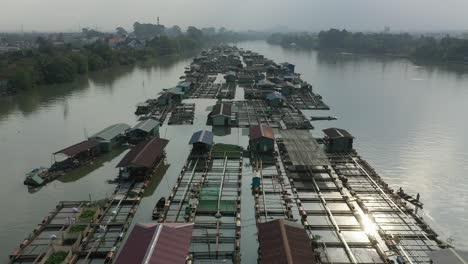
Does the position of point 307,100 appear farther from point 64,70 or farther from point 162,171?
point 64,70

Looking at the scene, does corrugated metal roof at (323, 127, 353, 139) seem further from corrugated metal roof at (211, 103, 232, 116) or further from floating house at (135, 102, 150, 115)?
floating house at (135, 102, 150, 115)

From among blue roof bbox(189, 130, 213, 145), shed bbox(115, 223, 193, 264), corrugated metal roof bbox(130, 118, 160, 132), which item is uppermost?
corrugated metal roof bbox(130, 118, 160, 132)

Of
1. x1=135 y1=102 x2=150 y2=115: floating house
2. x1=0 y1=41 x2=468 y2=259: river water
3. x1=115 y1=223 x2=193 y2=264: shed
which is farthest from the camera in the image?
x1=135 y1=102 x2=150 y2=115: floating house

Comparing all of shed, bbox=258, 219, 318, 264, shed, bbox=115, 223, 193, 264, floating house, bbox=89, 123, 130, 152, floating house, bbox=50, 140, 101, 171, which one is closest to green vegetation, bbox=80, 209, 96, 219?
shed, bbox=115, 223, 193, 264

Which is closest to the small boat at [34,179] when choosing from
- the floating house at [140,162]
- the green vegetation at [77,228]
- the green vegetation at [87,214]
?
the floating house at [140,162]

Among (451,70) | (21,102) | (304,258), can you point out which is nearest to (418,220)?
(304,258)
